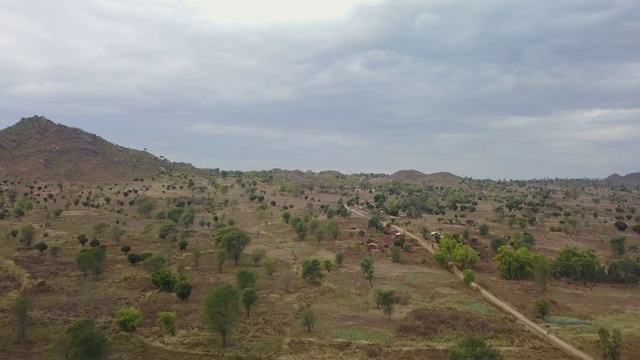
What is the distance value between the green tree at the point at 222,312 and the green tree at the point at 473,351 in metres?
20.2

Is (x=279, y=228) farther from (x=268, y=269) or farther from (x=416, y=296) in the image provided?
(x=416, y=296)

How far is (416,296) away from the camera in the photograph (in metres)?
58.9

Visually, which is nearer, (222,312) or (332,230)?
(222,312)

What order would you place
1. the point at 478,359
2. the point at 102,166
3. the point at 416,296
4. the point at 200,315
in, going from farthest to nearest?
1. the point at 102,166
2. the point at 416,296
3. the point at 200,315
4. the point at 478,359

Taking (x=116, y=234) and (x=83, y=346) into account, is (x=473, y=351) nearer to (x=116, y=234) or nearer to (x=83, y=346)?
(x=83, y=346)

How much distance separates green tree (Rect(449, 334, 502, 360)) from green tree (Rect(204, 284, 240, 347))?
20.2 m

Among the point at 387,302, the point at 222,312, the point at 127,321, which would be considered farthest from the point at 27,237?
the point at 387,302

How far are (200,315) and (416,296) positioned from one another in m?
29.1

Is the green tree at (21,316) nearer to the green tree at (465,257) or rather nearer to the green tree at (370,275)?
the green tree at (370,275)

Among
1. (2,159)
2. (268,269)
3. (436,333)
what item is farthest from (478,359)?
(2,159)

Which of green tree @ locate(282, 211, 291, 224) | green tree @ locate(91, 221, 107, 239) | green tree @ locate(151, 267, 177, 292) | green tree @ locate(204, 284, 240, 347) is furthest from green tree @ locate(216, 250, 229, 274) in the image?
green tree @ locate(282, 211, 291, 224)

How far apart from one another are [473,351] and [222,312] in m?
22.4

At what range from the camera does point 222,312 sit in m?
40.1

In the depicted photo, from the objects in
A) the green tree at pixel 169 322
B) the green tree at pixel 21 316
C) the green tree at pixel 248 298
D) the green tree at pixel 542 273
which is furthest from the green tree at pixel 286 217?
the green tree at pixel 21 316
